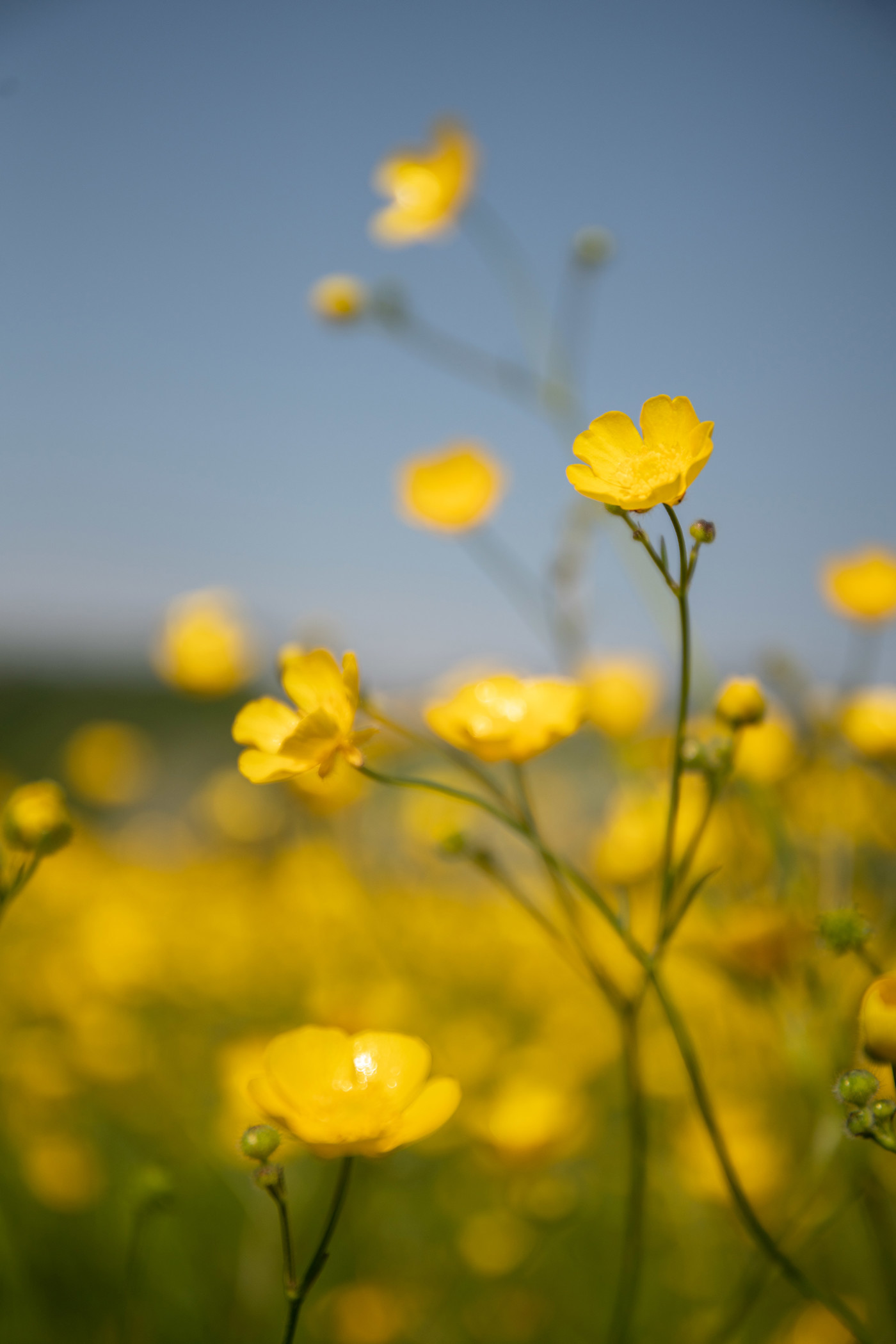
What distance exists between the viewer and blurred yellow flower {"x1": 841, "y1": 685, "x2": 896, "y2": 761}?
873 mm

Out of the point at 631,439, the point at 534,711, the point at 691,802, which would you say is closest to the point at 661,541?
the point at 631,439

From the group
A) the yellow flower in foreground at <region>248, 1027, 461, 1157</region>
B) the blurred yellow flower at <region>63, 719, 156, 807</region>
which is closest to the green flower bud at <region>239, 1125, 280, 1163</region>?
the yellow flower in foreground at <region>248, 1027, 461, 1157</region>

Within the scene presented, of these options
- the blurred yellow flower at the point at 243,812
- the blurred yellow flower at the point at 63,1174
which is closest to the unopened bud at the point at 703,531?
the blurred yellow flower at the point at 63,1174

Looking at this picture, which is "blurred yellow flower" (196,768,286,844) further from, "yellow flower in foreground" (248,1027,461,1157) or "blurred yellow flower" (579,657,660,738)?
"yellow flower in foreground" (248,1027,461,1157)

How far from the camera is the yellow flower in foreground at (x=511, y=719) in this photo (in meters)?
0.66

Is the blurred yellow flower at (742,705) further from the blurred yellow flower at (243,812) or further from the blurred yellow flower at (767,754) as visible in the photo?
the blurred yellow flower at (243,812)

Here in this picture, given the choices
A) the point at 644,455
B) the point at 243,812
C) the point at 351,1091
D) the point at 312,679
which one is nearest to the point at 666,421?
the point at 644,455

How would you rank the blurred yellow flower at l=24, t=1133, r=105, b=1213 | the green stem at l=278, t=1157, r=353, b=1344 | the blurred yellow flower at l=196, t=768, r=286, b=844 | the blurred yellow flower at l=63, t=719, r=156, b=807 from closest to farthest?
the green stem at l=278, t=1157, r=353, b=1344 < the blurred yellow flower at l=24, t=1133, r=105, b=1213 < the blurred yellow flower at l=196, t=768, r=286, b=844 < the blurred yellow flower at l=63, t=719, r=156, b=807

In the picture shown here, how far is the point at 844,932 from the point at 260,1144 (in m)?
0.46

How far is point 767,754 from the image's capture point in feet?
3.27

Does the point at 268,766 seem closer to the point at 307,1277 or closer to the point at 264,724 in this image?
the point at 264,724

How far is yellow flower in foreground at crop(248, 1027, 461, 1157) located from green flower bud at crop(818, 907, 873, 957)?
1.04 feet

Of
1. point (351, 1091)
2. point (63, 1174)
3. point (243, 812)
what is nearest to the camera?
point (351, 1091)

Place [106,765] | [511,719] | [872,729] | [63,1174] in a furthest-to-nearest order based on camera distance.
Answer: [106,765] → [63,1174] → [872,729] → [511,719]
